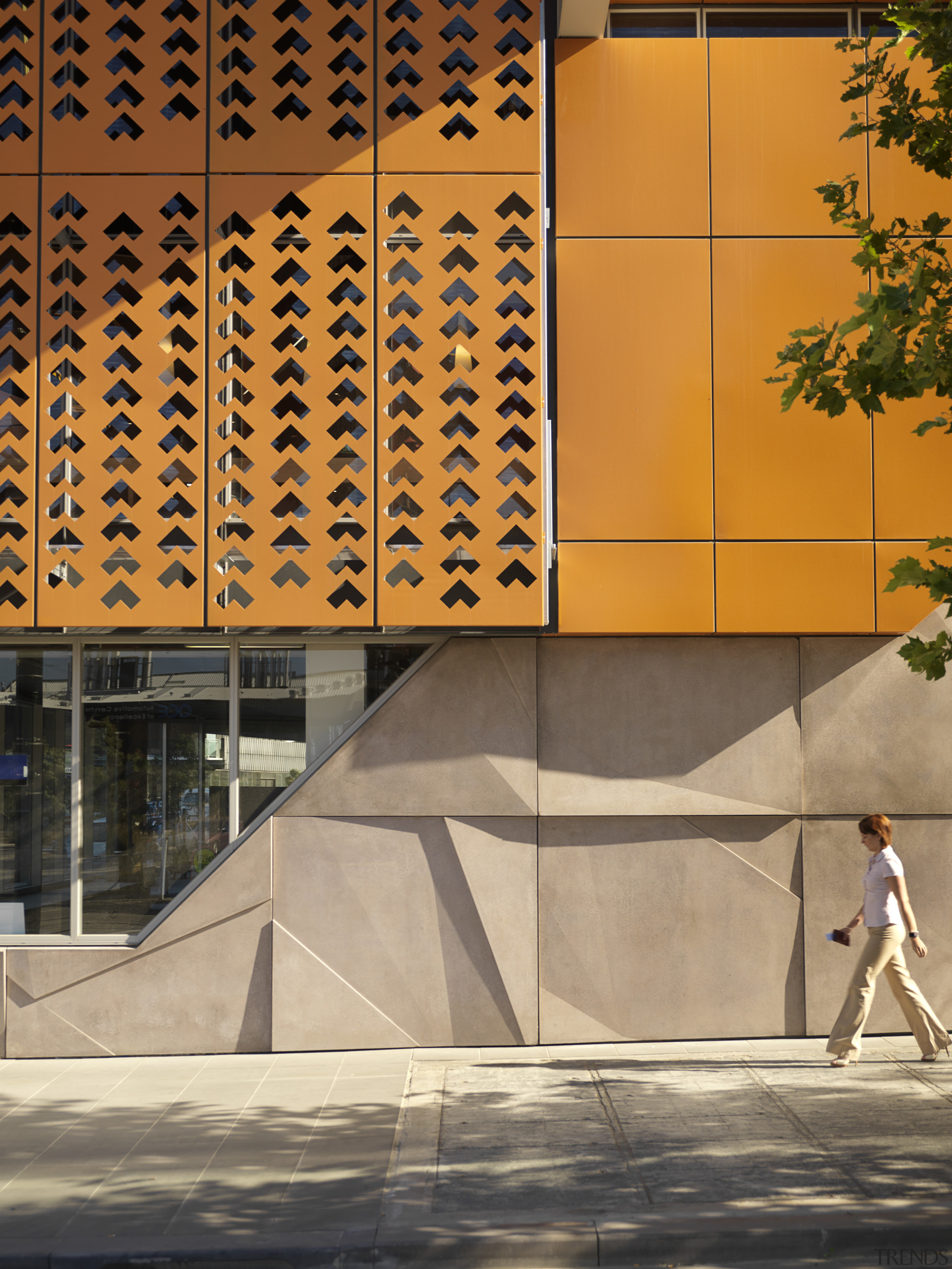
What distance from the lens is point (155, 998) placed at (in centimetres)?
859

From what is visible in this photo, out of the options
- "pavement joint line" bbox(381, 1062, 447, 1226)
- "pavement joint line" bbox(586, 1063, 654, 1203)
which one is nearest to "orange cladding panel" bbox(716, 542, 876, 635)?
"pavement joint line" bbox(586, 1063, 654, 1203)

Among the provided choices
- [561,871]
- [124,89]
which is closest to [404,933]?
[561,871]

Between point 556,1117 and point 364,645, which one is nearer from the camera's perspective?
point 556,1117

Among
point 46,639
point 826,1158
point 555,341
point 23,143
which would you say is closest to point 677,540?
point 555,341

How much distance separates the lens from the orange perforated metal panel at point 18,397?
8.52 m

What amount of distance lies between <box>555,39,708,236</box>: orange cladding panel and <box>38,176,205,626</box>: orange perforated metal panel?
126 inches

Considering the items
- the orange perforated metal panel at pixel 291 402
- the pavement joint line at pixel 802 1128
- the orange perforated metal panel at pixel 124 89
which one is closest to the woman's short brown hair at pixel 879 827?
the pavement joint line at pixel 802 1128

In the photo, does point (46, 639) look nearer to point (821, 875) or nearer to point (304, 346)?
point (304, 346)

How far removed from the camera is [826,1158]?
19.4ft

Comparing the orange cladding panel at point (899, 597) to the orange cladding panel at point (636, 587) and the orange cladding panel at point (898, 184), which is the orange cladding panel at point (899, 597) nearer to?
the orange cladding panel at point (636, 587)

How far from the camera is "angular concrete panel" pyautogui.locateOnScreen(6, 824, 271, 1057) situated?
8.55 meters

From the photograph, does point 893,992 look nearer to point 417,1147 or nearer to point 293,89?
point 417,1147

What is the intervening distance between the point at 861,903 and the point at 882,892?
45.1 inches

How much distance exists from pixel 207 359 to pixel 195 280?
678mm
